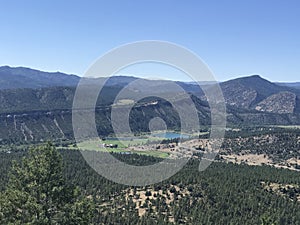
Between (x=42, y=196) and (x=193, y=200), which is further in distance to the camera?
(x=193, y=200)

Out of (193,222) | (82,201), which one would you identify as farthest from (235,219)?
(82,201)

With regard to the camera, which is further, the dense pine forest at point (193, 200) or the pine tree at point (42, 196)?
the dense pine forest at point (193, 200)

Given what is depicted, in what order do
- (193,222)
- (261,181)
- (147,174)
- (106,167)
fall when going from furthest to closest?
1. (106,167)
2. (147,174)
3. (261,181)
4. (193,222)

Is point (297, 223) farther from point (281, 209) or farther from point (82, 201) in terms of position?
point (82, 201)

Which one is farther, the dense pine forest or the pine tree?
the dense pine forest

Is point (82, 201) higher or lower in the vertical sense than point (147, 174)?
higher

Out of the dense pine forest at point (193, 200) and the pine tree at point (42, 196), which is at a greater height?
the pine tree at point (42, 196)

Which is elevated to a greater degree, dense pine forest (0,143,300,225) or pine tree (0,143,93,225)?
pine tree (0,143,93,225)

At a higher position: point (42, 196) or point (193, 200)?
point (42, 196)
